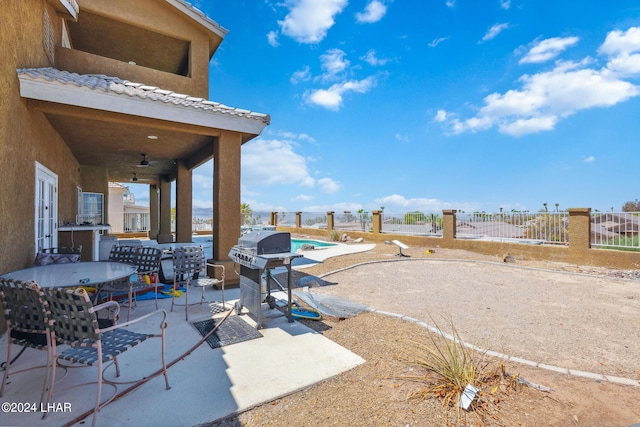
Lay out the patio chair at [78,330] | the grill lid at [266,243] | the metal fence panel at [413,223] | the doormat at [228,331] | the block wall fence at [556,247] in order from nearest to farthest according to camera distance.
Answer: the patio chair at [78,330] → the doormat at [228,331] → the grill lid at [266,243] → the block wall fence at [556,247] → the metal fence panel at [413,223]

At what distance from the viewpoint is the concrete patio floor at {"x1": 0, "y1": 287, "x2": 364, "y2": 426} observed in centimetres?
251

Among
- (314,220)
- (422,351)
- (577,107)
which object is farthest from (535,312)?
(577,107)

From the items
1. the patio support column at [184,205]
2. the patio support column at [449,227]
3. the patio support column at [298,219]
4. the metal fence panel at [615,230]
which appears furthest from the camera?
the patio support column at [298,219]

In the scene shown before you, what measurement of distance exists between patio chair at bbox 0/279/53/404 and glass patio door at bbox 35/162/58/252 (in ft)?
13.7

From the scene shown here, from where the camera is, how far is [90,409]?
2570mm

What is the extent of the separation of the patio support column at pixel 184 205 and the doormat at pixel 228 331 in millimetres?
8821

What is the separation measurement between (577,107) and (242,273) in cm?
2412

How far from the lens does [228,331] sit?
14.1 feet

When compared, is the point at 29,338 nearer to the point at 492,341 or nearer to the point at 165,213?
the point at 492,341

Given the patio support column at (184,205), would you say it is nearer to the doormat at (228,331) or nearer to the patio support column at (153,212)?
the patio support column at (153,212)

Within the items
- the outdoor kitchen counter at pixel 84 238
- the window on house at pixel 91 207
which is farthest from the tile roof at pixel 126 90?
the window on house at pixel 91 207

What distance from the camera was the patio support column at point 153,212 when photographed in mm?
17438

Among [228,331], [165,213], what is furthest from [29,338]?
[165,213]

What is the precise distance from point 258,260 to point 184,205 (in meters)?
9.66
